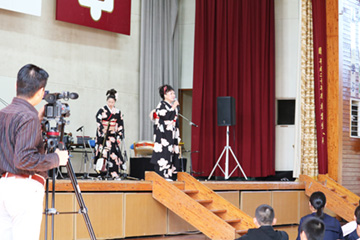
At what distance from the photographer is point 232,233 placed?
532 centimetres

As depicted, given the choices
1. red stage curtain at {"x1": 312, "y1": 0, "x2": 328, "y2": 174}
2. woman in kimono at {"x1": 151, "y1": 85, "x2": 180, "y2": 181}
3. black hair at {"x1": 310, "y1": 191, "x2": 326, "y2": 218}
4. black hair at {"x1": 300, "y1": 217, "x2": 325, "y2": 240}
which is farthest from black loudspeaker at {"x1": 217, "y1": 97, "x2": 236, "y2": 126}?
black hair at {"x1": 300, "y1": 217, "x2": 325, "y2": 240}

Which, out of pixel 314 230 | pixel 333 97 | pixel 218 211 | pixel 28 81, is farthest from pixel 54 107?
pixel 333 97

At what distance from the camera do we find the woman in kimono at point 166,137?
654cm

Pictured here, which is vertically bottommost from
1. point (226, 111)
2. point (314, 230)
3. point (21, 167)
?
point (314, 230)

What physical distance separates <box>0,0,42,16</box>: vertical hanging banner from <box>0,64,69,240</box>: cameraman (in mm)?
6130

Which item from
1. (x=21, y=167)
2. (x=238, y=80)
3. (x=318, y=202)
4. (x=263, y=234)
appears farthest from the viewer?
(x=238, y=80)

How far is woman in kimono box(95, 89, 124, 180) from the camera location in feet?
25.4

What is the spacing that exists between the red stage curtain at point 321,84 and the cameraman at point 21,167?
22.0ft

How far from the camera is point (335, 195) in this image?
25.1ft

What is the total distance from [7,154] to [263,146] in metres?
7.39

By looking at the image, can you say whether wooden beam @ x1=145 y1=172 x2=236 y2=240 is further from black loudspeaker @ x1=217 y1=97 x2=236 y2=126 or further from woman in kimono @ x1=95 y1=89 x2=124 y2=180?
black loudspeaker @ x1=217 y1=97 x2=236 y2=126

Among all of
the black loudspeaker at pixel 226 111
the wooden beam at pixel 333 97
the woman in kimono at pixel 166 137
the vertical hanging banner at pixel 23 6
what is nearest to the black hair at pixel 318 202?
the woman in kimono at pixel 166 137

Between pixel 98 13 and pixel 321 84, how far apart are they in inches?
157

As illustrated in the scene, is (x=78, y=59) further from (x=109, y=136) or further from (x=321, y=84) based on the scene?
(x=321, y=84)
